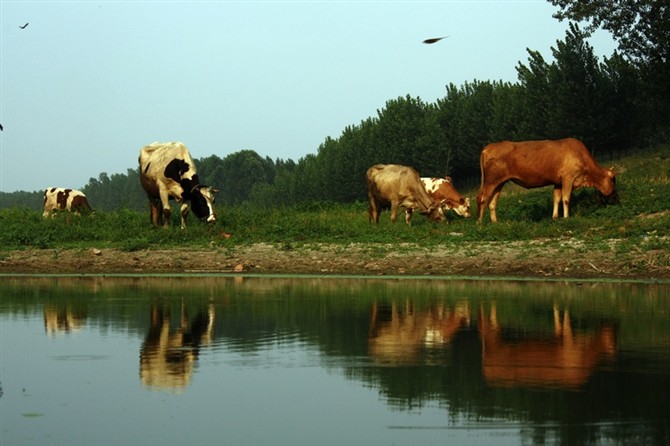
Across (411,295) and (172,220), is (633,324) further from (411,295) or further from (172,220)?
(172,220)

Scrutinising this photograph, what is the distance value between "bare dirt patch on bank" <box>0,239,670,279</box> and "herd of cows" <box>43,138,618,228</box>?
4.12 metres

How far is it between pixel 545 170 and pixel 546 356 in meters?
20.5

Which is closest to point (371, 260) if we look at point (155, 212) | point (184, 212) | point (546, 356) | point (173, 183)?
point (184, 212)

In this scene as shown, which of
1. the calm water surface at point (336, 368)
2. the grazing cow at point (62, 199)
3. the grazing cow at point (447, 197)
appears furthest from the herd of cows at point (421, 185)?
the calm water surface at point (336, 368)

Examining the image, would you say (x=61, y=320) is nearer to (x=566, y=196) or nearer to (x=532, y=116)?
(x=566, y=196)

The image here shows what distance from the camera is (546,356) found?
468 inches

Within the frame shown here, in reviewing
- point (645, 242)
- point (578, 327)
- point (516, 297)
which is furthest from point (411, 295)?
point (645, 242)

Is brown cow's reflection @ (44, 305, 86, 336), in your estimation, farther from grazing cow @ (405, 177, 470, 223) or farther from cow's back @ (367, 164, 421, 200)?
grazing cow @ (405, 177, 470, 223)

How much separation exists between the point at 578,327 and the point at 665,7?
124 ft

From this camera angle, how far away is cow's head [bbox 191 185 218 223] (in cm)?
3100

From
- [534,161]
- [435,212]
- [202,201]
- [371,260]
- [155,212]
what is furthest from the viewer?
Answer: [435,212]

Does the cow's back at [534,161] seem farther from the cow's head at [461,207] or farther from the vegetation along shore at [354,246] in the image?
the cow's head at [461,207]

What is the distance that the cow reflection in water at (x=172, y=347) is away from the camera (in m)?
10.7

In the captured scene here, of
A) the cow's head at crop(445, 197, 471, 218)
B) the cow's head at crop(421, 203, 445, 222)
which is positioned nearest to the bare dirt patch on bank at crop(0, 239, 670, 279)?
the cow's head at crop(421, 203, 445, 222)
